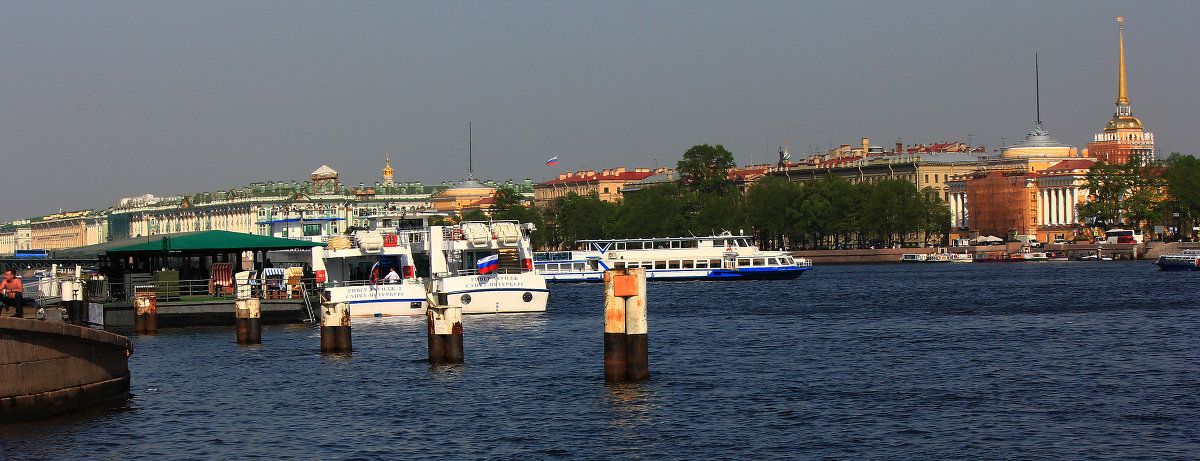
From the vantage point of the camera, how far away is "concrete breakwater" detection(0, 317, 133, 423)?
2577 centimetres

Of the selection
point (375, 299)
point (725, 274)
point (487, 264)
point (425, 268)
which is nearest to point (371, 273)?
point (425, 268)

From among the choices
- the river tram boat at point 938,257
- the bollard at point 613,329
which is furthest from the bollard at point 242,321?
the river tram boat at point 938,257

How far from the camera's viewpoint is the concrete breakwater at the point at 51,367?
25766mm

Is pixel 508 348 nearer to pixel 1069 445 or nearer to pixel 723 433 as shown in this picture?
pixel 723 433

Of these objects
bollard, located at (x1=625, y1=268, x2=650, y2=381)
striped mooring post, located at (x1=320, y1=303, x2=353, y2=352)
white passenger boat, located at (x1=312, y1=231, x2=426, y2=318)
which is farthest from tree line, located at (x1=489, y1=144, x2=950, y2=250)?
bollard, located at (x1=625, y1=268, x2=650, y2=381)

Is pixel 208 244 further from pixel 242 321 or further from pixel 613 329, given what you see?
pixel 613 329

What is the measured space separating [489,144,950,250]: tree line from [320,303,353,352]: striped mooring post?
111120 mm

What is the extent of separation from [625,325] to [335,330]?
42.2ft

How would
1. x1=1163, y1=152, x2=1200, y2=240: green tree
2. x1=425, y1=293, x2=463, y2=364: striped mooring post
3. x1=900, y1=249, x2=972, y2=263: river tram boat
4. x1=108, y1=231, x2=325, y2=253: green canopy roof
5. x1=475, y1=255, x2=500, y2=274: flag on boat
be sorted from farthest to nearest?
x1=900, y1=249, x2=972, y2=263: river tram boat → x1=1163, y1=152, x2=1200, y2=240: green tree → x1=475, y1=255, x2=500, y2=274: flag on boat → x1=108, y1=231, x2=325, y2=253: green canopy roof → x1=425, y1=293, x2=463, y2=364: striped mooring post

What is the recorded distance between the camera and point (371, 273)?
63719 mm

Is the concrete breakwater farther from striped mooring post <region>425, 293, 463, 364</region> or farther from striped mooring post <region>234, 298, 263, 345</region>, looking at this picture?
striped mooring post <region>234, 298, 263, 345</region>

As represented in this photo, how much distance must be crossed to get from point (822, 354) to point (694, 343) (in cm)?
517

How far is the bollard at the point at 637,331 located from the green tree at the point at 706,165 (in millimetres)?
138365

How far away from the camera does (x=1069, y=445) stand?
25438mm
